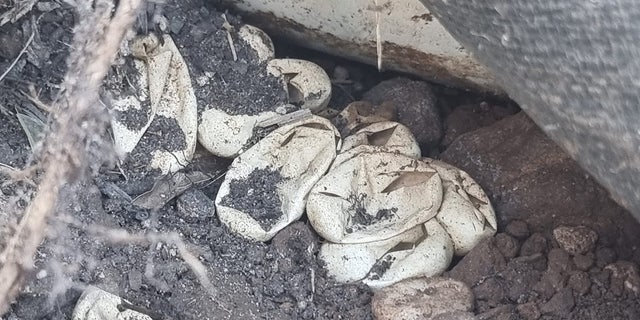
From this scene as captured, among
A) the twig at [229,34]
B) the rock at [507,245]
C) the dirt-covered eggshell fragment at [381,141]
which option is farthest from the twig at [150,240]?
the rock at [507,245]

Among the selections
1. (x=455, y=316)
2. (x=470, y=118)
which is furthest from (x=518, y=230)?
(x=470, y=118)

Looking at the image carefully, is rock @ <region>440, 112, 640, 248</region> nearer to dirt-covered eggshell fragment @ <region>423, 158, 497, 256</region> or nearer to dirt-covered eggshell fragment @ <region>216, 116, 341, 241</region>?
dirt-covered eggshell fragment @ <region>423, 158, 497, 256</region>

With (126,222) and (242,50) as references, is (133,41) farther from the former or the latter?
(126,222)

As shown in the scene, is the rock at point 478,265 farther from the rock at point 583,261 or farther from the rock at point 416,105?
the rock at point 416,105

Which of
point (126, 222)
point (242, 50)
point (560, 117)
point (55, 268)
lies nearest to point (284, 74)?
point (242, 50)

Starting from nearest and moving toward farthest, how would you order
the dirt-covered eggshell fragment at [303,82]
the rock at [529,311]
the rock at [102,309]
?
1. the rock at [102,309]
2. the rock at [529,311]
3. the dirt-covered eggshell fragment at [303,82]

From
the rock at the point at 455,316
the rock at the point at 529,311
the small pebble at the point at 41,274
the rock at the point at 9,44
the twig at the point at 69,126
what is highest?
the twig at the point at 69,126
